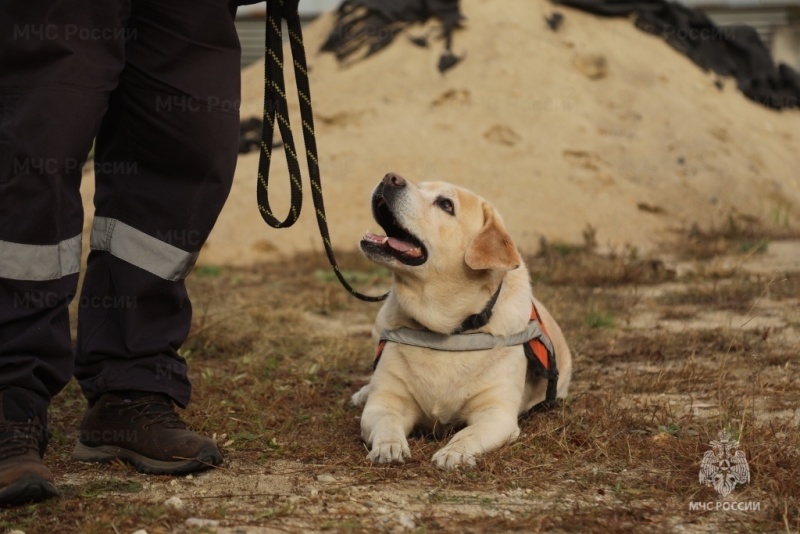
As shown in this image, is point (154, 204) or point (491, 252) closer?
point (154, 204)

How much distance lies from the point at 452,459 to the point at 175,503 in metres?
0.96

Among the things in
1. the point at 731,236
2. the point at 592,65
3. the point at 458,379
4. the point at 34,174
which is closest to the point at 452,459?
the point at 458,379

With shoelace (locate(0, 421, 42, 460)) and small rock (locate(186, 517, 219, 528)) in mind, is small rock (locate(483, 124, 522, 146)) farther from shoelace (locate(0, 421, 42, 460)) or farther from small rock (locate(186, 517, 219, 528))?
small rock (locate(186, 517, 219, 528))

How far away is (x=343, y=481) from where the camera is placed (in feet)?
10.5

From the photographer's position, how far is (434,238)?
154 inches

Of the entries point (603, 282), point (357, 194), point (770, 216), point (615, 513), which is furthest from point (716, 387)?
point (770, 216)

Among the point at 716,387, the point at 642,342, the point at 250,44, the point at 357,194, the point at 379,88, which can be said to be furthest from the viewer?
the point at 250,44

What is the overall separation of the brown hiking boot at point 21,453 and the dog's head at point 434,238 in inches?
53.5

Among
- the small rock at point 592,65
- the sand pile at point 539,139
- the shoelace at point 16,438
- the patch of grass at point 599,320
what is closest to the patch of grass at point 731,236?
the sand pile at point 539,139

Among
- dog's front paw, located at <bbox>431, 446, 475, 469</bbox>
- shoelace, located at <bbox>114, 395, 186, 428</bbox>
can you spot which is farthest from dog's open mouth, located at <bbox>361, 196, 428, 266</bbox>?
shoelace, located at <bbox>114, 395, 186, 428</bbox>

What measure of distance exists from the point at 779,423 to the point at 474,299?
1.24 metres

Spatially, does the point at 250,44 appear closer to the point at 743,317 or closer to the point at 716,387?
the point at 743,317

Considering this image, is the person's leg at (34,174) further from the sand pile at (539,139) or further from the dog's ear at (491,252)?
the sand pile at (539,139)

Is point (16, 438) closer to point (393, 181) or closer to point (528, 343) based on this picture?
point (393, 181)
